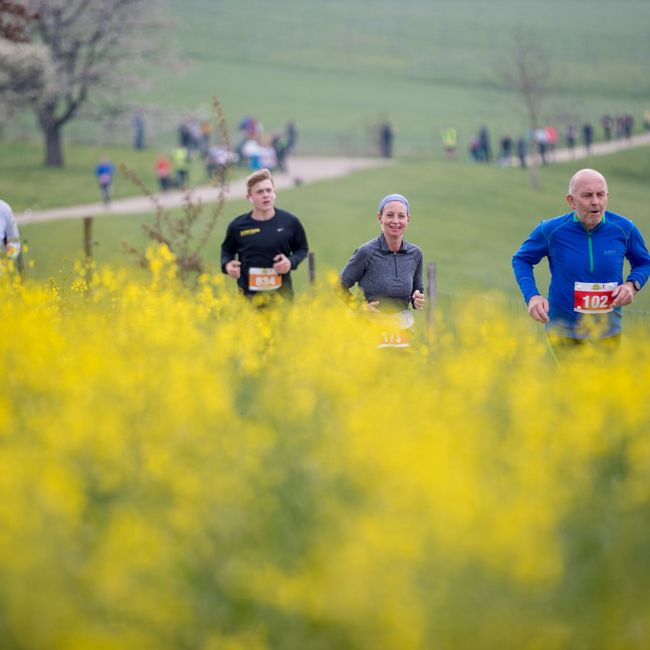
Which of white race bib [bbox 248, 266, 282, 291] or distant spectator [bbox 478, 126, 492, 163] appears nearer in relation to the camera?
white race bib [bbox 248, 266, 282, 291]

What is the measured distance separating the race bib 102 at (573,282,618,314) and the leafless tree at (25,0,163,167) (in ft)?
119

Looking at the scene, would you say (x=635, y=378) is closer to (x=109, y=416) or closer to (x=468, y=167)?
(x=109, y=416)

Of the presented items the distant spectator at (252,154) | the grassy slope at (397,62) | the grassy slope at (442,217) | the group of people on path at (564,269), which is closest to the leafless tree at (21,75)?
the distant spectator at (252,154)

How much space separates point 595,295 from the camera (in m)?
8.17

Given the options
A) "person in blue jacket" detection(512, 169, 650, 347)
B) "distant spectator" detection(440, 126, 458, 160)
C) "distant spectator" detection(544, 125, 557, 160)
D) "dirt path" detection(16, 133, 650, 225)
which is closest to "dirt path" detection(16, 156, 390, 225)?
"dirt path" detection(16, 133, 650, 225)

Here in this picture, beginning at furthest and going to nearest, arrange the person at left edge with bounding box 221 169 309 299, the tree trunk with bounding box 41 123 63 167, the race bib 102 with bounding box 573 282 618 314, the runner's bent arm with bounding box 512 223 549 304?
the tree trunk with bounding box 41 123 63 167 → the person at left edge with bounding box 221 169 309 299 → the runner's bent arm with bounding box 512 223 549 304 → the race bib 102 with bounding box 573 282 618 314

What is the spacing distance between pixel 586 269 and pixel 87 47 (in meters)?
39.0

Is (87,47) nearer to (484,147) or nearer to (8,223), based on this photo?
(484,147)

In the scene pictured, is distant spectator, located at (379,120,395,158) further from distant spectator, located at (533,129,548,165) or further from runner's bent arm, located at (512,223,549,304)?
runner's bent arm, located at (512,223,549,304)

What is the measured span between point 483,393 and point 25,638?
2.73 meters

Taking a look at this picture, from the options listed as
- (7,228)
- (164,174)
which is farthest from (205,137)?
(7,228)

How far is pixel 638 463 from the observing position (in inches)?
205

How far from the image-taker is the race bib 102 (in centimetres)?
816

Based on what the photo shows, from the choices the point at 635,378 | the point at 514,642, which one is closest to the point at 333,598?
the point at 514,642
